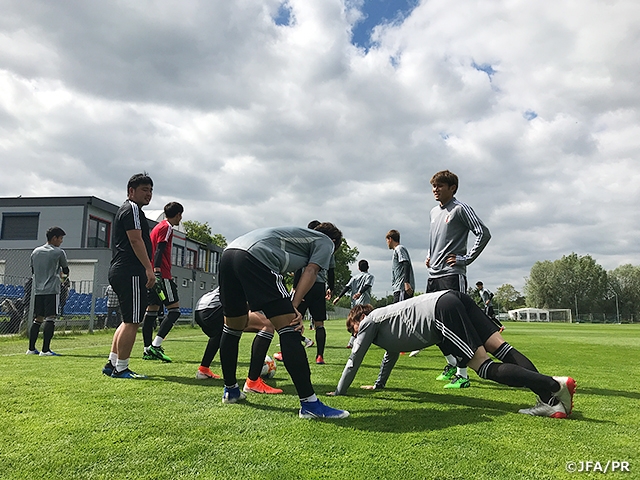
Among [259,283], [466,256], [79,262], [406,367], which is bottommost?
[406,367]

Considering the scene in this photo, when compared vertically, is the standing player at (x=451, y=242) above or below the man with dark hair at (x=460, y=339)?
above

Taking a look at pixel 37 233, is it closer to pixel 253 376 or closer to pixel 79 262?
pixel 79 262

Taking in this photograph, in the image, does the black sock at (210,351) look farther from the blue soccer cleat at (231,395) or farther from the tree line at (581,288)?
the tree line at (581,288)

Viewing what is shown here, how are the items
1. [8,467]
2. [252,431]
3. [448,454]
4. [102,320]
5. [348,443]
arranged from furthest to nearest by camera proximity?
[102,320], [252,431], [348,443], [448,454], [8,467]

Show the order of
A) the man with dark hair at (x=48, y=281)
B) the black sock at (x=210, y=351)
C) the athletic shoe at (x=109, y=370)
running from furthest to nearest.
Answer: the man with dark hair at (x=48, y=281), the black sock at (x=210, y=351), the athletic shoe at (x=109, y=370)

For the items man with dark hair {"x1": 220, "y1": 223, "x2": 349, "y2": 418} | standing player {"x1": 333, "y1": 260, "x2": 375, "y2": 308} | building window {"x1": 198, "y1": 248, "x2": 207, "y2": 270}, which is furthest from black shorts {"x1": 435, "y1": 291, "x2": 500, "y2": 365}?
building window {"x1": 198, "y1": 248, "x2": 207, "y2": 270}

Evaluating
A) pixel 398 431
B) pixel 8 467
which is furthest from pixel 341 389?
pixel 8 467

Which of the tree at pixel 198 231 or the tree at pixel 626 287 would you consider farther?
the tree at pixel 626 287

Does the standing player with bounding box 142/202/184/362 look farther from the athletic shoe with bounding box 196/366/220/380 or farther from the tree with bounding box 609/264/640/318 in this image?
the tree with bounding box 609/264/640/318

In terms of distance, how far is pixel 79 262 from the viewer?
89.0ft

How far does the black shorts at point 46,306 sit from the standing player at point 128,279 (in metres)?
3.39

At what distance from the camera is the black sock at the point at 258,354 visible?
14.6 feet

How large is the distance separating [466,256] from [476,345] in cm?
169

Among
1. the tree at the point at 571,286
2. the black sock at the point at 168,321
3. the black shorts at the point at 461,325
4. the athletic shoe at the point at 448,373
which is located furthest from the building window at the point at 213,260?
the tree at the point at 571,286
